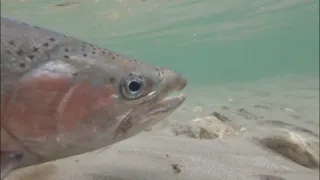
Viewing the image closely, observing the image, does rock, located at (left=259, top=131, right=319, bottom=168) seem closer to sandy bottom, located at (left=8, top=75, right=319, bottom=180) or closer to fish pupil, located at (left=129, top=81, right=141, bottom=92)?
sandy bottom, located at (left=8, top=75, right=319, bottom=180)

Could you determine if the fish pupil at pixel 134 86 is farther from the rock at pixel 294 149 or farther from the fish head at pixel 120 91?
the rock at pixel 294 149

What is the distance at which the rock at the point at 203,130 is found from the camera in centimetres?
536

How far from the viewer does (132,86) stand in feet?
7.02

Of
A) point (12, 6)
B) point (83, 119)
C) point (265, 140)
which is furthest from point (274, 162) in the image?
point (12, 6)

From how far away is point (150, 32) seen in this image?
1320 inches

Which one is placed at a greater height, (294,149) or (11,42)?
(11,42)

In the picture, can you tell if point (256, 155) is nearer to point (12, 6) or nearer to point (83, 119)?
point (83, 119)

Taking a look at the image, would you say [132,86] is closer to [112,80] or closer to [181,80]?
[112,80]

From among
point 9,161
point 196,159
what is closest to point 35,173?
point 9,161

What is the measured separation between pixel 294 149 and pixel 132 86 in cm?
369

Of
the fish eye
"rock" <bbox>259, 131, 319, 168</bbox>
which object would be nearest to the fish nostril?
the fish eye

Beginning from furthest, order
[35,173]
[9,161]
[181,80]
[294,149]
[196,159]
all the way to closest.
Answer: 1. [294,149]
2. [196,159]
3. [35,173]
4. [181,80]
5. [9,161]

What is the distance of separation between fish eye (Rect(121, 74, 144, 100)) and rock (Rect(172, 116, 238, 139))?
3.25 meters

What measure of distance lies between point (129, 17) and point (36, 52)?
22.6 metres
